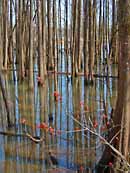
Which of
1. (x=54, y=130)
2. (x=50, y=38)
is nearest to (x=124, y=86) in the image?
(x=54, y=130)

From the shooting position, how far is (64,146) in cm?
579

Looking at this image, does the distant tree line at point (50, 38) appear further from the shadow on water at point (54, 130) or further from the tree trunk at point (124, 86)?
the tree trunk at point (124, 86)

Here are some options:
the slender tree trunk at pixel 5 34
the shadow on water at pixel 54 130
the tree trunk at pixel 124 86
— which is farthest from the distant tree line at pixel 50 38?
the tree trunk at pixel 124 86

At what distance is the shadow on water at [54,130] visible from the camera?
505 centimetres

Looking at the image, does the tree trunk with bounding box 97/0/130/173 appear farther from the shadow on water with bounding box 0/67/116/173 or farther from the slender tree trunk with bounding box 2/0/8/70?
the slender tree trunk with bounding box 2/0/8/70

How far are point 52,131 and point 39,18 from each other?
23.9 ft

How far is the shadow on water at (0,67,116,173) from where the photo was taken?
5.05 m

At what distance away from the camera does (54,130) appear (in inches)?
264

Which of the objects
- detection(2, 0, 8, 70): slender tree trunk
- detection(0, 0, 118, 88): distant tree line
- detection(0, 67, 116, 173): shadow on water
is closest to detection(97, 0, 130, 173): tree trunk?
detection(0, 67, 116, 173): shadow on water

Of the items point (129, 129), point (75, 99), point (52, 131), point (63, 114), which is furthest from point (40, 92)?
point (129, 129)

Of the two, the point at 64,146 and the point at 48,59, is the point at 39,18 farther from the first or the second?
the point at 64,146

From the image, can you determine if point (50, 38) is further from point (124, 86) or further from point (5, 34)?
point (124, 86)

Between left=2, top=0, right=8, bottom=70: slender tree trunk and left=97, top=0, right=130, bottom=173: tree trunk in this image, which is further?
left=2, top=0, right=8, bottom=70: slender tree trunk

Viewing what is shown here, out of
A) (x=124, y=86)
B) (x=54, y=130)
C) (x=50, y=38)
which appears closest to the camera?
(x=124, y=86)
